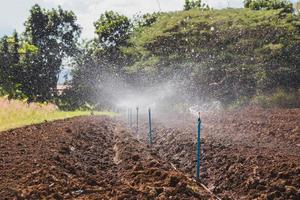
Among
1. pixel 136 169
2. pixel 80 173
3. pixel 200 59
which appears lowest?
pixel 136 169

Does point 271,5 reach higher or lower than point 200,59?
higher

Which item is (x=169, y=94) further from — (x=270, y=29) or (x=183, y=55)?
(x=270, y=29)

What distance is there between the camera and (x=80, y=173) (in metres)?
8.92

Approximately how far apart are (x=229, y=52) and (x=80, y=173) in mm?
26169

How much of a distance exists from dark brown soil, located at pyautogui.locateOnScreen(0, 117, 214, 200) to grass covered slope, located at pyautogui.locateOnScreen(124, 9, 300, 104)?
796 inches

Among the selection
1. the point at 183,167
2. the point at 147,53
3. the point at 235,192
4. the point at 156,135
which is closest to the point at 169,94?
the point at 147,53

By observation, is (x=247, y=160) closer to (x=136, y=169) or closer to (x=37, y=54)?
(x=136, y=169)

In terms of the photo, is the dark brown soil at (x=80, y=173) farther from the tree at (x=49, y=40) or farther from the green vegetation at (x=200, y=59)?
the tree at (x=49, y=40)

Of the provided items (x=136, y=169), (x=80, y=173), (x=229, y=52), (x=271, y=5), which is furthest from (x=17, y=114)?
(x=271, y=5)

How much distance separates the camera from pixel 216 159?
11133mm

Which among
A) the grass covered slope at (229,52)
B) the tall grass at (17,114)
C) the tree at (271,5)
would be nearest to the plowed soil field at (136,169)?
the tall grass at (17,114)

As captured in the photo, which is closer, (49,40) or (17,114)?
(17,114)

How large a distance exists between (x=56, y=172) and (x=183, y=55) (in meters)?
29.1

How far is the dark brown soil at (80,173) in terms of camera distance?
23.2 ft
